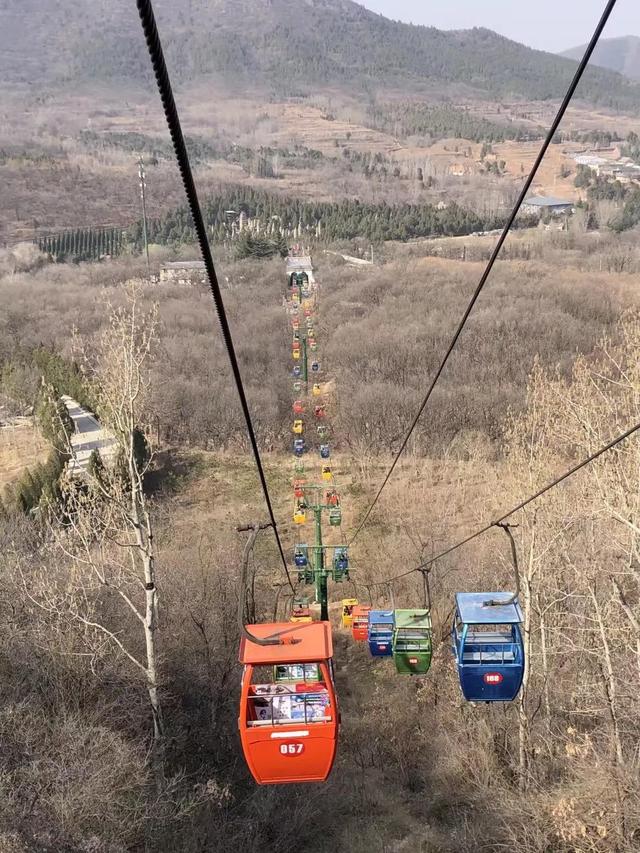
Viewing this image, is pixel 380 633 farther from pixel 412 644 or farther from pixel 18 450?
pixel 18 450

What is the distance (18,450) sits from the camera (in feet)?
110

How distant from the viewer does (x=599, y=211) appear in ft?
318

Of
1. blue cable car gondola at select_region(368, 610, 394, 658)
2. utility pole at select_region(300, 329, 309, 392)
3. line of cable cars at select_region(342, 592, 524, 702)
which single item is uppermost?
line of cable cars at select_region(342, 592, 524, 702)

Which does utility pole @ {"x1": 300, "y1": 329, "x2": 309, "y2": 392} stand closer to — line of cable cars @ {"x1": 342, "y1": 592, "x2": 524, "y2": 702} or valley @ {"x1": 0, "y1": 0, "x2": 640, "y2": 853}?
valley @ {"x1": 0, "y1": 0, "x2": 640, "y2": 853}

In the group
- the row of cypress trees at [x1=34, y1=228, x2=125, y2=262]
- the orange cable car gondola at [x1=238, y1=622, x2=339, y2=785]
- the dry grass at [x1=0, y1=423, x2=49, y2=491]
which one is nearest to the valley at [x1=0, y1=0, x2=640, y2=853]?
the orange cable car gondola at [x1=238, y1=622, x2=339, y2=785]

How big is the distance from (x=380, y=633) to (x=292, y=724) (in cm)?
811

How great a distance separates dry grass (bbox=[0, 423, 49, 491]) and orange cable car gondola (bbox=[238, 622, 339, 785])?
23634 mm

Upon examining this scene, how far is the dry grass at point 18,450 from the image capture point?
101 ft

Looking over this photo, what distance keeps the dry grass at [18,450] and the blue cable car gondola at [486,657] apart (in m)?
23.7

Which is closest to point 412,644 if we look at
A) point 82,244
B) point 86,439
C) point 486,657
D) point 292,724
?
point 486,657

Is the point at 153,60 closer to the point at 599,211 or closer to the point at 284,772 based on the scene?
the point at 284,772

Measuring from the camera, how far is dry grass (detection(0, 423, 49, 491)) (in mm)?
30695

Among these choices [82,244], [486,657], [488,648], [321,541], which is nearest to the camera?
[486,657]

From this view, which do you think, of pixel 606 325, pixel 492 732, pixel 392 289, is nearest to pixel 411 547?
pixel 492 732
